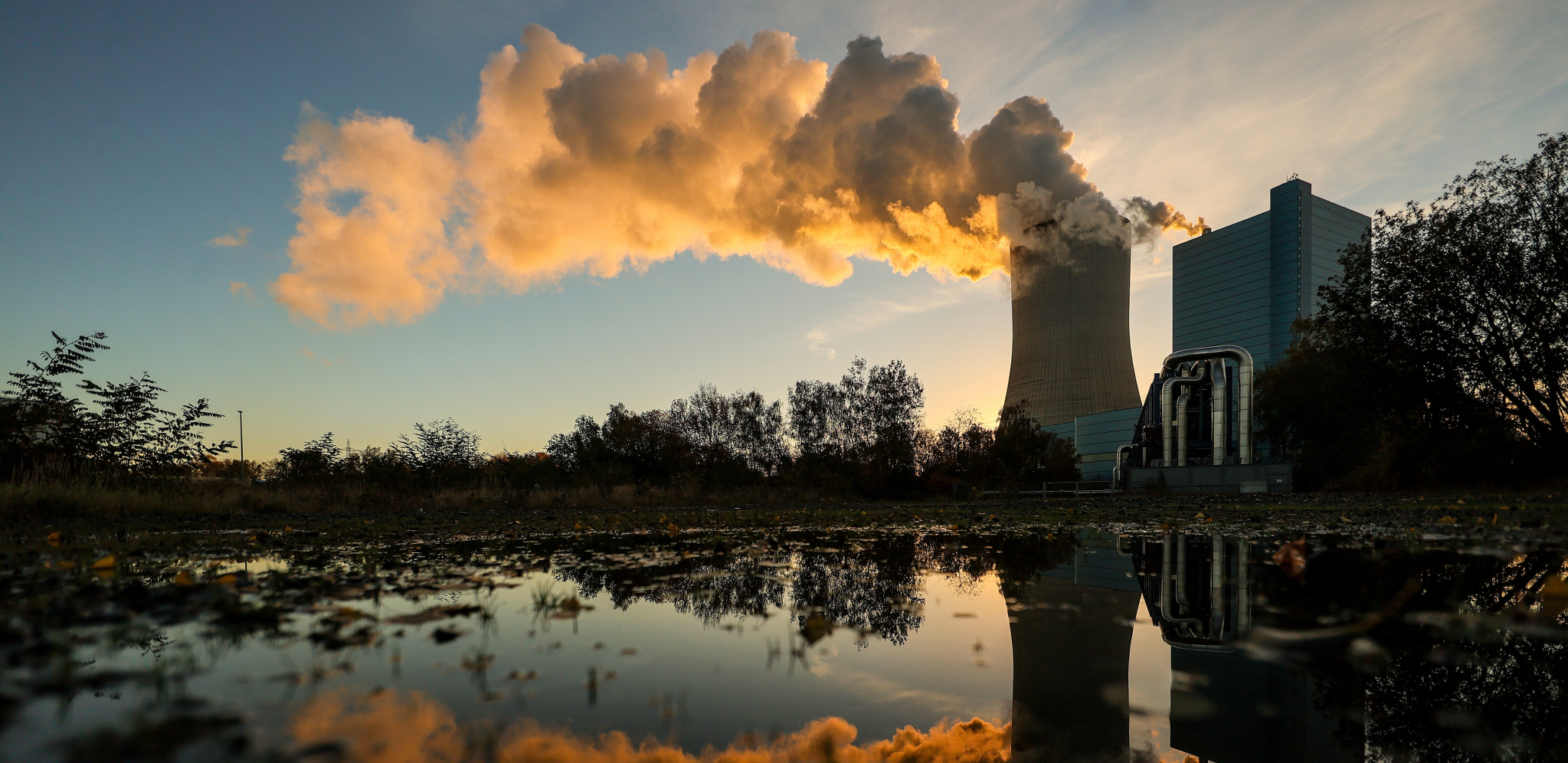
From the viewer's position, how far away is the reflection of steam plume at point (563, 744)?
1.26 meters

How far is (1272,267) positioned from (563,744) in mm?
101236

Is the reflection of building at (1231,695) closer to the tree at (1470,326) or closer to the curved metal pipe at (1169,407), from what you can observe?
the tree at (1470,326)

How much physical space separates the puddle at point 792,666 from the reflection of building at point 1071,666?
0.01m

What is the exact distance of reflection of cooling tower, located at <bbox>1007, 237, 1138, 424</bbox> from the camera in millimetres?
38656

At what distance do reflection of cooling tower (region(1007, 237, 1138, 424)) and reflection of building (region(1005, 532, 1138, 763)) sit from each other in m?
39.0

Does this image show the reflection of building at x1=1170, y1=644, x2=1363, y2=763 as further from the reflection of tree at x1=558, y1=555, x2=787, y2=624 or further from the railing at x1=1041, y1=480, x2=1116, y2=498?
the railing at x1=1041, y1=480, x2=1116, y2=498

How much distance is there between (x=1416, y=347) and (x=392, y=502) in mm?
24879

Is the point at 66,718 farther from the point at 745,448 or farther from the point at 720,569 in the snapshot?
the point at 745,448

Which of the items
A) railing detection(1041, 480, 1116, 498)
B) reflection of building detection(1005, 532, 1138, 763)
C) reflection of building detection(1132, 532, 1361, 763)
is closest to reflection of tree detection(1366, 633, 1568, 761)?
reflection of building detection(1132, 532, 1361, 763)

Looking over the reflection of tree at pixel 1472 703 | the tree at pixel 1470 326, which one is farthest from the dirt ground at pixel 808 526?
the tree at pixel 1470 326

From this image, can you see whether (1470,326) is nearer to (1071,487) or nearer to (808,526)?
(808,526)

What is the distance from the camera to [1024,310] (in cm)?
4147

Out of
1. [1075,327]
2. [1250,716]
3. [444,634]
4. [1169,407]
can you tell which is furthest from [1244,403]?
[444,634]

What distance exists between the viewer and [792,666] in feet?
6.42
